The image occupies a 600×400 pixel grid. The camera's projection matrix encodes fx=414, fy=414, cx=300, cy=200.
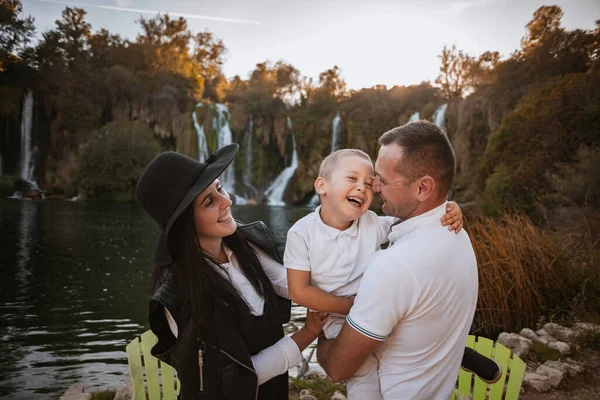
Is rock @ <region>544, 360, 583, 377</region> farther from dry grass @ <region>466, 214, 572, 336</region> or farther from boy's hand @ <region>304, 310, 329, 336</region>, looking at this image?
boy's hand @ <region>304, 310, 329, 336</region>

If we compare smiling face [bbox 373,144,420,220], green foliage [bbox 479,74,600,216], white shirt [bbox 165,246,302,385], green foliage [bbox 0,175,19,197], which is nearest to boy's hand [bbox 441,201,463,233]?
smiling face [bbox 373,144,420,220]

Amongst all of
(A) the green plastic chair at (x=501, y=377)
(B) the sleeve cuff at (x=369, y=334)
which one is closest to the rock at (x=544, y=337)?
(A) the green plastic chair at (x=501, y=377)

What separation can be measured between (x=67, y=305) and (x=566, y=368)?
26.0 feet

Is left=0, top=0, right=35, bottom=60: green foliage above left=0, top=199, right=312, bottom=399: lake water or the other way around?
above

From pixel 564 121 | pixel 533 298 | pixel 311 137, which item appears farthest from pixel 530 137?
pixel 311 137

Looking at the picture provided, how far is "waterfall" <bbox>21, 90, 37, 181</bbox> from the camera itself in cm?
3300

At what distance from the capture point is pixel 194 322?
5.29ft

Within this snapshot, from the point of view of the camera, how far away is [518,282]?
476 cm

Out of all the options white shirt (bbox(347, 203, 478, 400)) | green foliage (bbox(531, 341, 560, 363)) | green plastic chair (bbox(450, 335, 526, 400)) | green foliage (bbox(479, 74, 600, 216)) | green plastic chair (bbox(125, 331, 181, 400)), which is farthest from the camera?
green foliage (bbox(479, 74, 600, 216))

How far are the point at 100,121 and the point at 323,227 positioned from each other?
39.0 m

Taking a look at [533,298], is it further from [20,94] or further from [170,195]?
[20,94]

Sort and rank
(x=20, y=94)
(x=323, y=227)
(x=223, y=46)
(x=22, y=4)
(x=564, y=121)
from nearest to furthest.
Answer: (x=323, y=227), (x=564, y=121), (x=22, y=4), (x=20, y=94), (x=223, y=46)

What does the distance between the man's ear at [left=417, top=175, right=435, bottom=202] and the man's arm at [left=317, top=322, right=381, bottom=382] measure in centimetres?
55

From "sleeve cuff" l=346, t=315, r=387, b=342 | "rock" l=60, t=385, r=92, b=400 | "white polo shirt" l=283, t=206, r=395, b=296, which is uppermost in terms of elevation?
"white polo shirt" l=283, t=206, r=395, b=296
